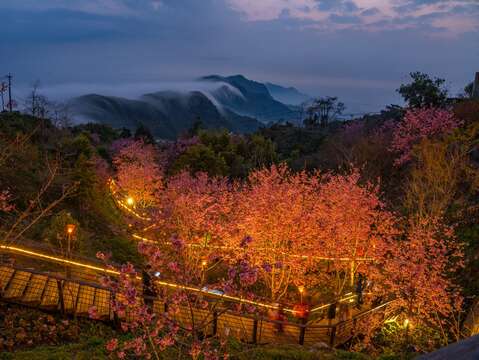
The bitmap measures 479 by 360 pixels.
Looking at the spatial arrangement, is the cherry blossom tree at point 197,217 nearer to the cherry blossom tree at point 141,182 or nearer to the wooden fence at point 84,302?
the cherry blossom tree at point 141,182

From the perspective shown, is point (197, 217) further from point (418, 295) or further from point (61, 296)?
point (61, 296)

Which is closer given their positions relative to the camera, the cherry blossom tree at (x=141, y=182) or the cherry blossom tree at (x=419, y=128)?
the cherry blossom tree at (x=419, y=128)

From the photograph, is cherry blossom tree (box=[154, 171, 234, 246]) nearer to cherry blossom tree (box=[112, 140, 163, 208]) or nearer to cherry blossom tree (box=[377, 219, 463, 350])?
cherry blossom tree (box=[112, 140, 163, 208])

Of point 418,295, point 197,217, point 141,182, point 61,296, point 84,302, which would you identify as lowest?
point 141,182

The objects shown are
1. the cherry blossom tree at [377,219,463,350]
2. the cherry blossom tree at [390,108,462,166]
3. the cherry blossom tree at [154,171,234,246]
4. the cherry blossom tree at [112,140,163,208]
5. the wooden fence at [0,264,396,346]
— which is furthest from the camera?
the cherry blossom tree at [112,140,163,208]

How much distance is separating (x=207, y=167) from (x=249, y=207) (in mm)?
22667

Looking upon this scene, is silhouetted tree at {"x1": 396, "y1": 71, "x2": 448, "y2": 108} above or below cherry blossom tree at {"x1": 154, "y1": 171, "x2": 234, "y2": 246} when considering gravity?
above

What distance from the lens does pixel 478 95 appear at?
44.2 meters

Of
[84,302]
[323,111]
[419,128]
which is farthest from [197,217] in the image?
[323,111]

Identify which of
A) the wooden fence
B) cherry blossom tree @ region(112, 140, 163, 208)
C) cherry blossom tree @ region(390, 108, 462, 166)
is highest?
cherry blossom tree @ region(390, 108, 462, 166)

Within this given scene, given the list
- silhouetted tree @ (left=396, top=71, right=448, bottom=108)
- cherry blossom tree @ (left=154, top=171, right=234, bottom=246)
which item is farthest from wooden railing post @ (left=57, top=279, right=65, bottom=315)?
silhouetted tree @ (left=396, top=71, right=448, bottom=108)

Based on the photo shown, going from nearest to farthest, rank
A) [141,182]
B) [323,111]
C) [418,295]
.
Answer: [418,295] < [141,182] < [323,111]

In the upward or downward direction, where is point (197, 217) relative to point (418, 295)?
downward

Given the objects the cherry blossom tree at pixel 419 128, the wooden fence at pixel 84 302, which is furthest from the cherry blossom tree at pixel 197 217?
the cherry blossom tree at pixel 419 128
